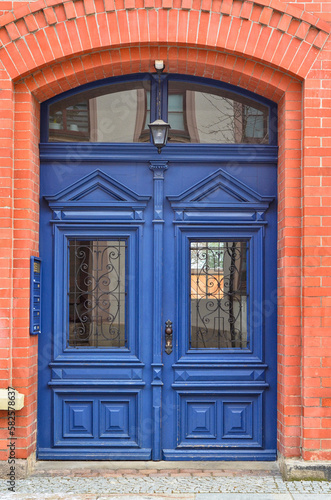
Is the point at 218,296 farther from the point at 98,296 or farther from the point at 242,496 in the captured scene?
the point at 242,496

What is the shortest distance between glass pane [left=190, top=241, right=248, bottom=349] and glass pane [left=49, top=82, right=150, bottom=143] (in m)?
1.44

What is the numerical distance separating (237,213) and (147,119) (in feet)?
4.54

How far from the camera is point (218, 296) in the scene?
634 centimetres

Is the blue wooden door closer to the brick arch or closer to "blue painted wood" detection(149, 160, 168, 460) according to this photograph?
"blue painted wood" detection(149, 160, 168, 460)

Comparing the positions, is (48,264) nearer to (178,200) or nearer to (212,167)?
(178,200)

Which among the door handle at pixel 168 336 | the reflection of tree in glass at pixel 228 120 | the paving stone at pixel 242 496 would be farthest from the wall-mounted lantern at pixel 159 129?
the paving stone at pixel 242 496

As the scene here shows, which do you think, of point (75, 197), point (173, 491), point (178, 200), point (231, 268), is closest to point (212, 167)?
point (178, 200)

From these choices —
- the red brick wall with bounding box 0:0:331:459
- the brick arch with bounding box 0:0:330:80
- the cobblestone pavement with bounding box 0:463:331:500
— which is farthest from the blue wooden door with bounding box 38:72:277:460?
the brick arch with bounding box 0:0:330:80

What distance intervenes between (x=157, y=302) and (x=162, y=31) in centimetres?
270

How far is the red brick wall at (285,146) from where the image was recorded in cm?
583

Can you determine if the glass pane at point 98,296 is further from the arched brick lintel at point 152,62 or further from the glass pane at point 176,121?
the arched brick lintel at point 152,62

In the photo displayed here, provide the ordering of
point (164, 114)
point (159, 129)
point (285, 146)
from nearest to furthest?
point (285, 146) < point (159, 129) < point (164, 114)

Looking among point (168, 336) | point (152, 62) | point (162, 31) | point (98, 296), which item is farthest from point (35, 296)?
point (162, 31)

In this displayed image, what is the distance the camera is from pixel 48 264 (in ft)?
21.0
